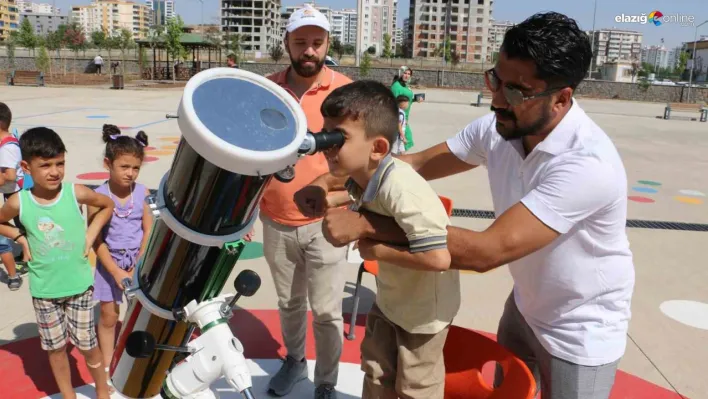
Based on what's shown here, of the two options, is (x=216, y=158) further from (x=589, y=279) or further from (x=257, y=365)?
(x=257, y=365)

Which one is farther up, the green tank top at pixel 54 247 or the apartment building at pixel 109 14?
the apartment building at pixel 109 14

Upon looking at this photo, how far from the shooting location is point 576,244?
1.58m

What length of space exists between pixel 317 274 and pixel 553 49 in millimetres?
1801

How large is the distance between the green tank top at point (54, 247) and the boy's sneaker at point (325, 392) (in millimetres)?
1249

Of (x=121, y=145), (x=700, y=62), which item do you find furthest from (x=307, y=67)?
(x=700, y=62)

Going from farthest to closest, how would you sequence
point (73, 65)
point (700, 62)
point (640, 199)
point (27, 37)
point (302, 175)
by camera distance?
point (700, 62) → point (73, 65) → point (27, 37) → point (640, 199) → point (302, 175)

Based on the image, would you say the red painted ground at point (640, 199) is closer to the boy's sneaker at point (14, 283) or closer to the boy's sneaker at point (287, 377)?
the boy's sneaker at point (287, 377)

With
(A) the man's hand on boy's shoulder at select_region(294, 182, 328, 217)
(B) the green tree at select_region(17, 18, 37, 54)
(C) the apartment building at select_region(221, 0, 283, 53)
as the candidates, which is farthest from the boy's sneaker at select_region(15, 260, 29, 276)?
(C) the apartment building at select_region(221, 0, 283, 53)

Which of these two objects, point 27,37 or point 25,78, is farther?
point 27,37

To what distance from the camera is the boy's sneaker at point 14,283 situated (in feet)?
14.1

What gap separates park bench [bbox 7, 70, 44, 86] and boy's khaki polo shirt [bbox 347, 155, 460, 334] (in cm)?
2905

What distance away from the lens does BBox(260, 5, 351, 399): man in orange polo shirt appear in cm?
287

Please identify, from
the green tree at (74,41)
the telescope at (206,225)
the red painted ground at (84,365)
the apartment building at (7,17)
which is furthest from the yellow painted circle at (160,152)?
the apartment building at (7,17)

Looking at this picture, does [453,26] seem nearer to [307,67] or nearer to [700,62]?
[700,62]
